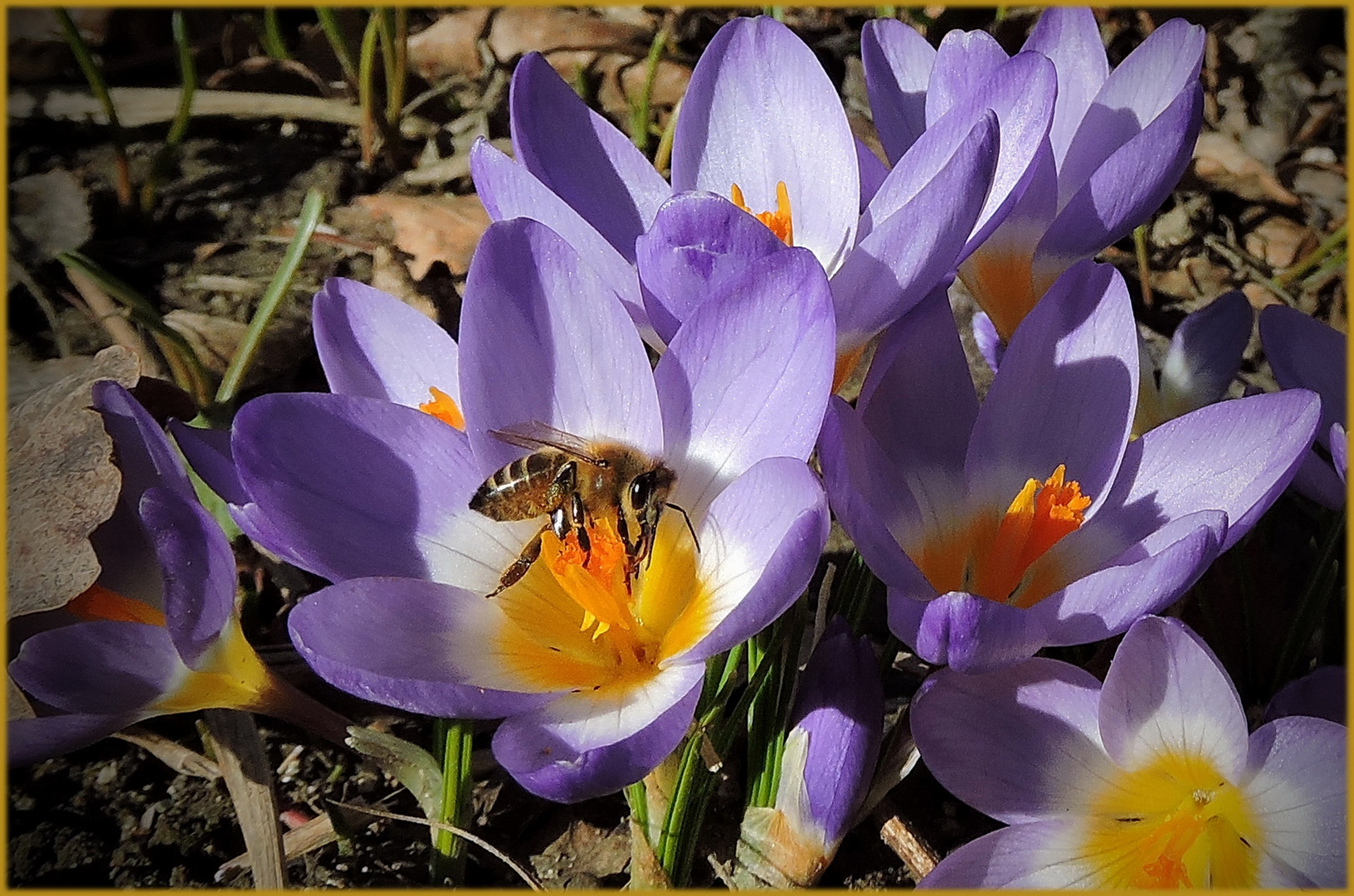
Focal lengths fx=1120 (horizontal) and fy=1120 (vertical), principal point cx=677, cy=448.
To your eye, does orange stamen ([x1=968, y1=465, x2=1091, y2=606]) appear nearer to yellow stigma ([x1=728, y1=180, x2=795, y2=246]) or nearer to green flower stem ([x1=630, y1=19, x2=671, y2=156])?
yellow stigma ([x1=728, y1=180, x2=795, y2=246])

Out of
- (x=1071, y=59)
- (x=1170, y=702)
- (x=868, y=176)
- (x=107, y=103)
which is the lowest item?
(x=1170, y=702)

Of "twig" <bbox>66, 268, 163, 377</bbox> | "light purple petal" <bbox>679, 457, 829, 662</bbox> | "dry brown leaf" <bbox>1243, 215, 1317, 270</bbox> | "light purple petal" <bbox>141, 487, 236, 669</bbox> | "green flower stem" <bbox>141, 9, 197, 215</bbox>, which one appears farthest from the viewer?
"dry brown leaf" <bbox>1243, 215, 1317, 270</bbox>

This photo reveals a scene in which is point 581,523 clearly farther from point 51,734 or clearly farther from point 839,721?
point 51,734

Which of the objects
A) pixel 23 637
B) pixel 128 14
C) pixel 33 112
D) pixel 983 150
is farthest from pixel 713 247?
pixel 128 14

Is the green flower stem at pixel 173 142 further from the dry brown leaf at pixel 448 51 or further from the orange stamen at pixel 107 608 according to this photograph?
the orange stamen at pixel 107 608

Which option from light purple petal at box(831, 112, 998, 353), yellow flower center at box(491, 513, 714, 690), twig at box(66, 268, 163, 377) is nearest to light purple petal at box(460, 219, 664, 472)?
Answer: yellow flower center at box(491, 513, 714, 690)

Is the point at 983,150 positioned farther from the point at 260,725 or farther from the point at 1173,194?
the point at 1173,194

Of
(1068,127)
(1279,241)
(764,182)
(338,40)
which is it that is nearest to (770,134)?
(764,182)
